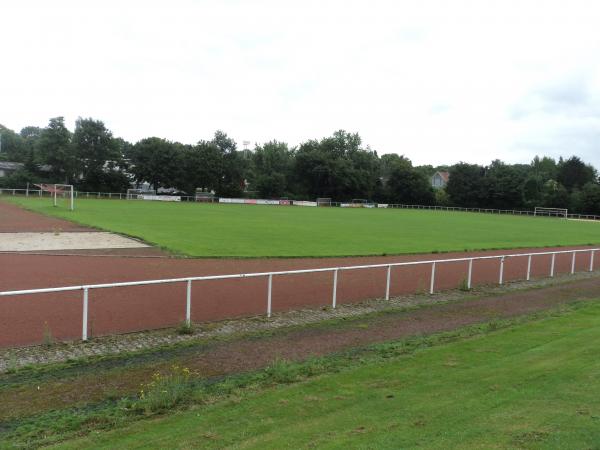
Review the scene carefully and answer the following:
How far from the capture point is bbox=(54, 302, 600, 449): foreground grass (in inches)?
191

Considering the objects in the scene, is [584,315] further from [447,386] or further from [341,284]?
[447,386]

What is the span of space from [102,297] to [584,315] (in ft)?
37.9

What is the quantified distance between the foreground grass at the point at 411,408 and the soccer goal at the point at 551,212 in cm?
9533

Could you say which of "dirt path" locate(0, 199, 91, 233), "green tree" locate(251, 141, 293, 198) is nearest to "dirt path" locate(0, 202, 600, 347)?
"dirt path" locate(0, 199, 91, 233)

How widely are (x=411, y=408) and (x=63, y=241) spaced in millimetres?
20943

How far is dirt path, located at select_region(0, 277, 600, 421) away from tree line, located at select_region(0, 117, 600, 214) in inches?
3114

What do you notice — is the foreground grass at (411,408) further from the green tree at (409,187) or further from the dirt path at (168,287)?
the green tree at (409,187)

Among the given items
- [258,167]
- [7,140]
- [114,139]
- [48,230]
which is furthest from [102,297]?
[7,140]

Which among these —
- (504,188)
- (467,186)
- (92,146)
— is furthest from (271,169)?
(504,188)

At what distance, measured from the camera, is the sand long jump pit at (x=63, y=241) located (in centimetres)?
2063

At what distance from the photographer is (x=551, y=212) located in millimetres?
95438

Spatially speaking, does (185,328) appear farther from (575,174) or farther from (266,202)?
(575,174)

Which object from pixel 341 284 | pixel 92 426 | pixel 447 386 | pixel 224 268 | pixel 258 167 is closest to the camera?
pixel 92 426

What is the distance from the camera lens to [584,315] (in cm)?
1220
